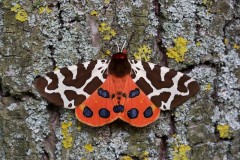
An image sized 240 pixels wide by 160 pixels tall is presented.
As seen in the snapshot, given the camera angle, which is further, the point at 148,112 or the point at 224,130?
the point at 224,130

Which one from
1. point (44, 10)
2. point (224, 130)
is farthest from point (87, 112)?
point (224, 130)

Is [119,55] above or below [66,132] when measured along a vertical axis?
above

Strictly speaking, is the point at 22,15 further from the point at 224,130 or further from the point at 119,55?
the point at 224,130

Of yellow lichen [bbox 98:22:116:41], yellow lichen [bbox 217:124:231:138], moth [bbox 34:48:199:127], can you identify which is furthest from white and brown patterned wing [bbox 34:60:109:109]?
yellow lichen [bbox 217:124:231:138]

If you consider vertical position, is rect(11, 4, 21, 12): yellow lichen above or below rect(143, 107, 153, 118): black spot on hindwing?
above

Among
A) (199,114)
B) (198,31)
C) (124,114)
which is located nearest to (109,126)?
(124,114)

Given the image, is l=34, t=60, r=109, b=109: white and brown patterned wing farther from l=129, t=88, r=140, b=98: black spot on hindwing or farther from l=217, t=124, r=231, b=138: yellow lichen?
l=217, t=124, r=231, b=138: yellow lichen

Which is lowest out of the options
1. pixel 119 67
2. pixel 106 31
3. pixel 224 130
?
pixel 224 130
